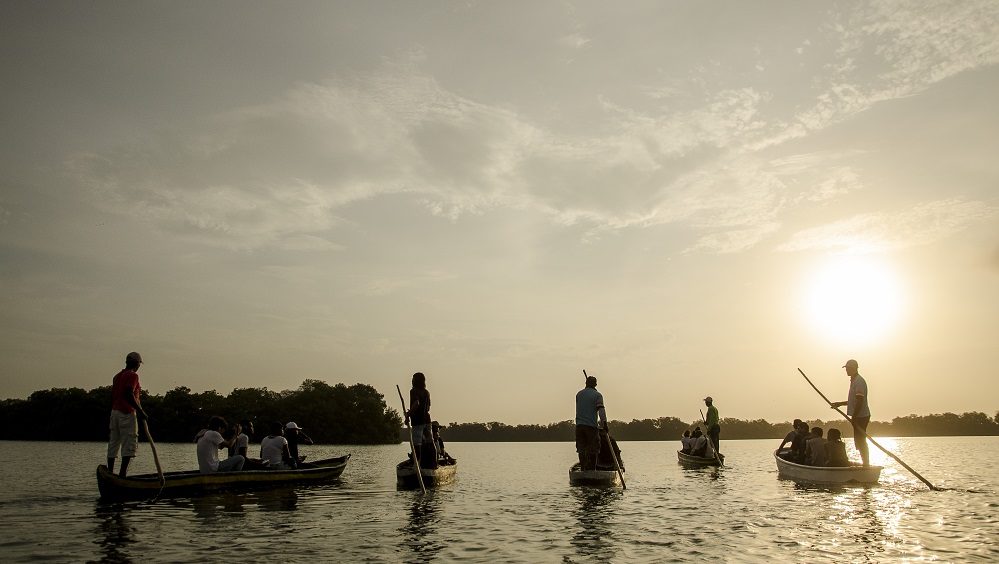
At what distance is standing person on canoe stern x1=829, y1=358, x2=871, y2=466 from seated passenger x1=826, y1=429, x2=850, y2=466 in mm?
721

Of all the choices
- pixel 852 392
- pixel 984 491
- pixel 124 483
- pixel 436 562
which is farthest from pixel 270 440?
pixel 984 491

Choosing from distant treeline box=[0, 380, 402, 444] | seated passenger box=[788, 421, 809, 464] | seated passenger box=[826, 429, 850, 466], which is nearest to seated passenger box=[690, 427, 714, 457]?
seated passenger box=[788, 421, 809, 464]

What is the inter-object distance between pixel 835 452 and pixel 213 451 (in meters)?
19.1

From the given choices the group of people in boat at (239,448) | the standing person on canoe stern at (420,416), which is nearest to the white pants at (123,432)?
the group of people in boat at (239,448)

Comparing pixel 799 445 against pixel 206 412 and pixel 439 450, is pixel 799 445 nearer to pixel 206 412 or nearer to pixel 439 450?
pixel 439 450

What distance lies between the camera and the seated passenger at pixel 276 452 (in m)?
21.8

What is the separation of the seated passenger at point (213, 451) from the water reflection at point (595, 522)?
405 inches

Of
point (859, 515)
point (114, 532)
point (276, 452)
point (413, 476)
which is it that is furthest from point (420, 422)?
point (859, 515)

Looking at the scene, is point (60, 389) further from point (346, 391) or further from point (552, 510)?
point (552, 510)

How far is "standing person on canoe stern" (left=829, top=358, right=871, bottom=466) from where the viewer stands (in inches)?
795

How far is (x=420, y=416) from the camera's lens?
21.9 m

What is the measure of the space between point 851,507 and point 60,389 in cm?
12771

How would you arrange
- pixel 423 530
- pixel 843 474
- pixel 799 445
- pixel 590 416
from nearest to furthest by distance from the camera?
pixel 423 530 → pixel 843 474 → pixel 590 416 → pixel 799 445

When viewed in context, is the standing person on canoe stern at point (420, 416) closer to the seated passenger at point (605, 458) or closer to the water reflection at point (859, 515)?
the seated passenger at point (605, 458)
